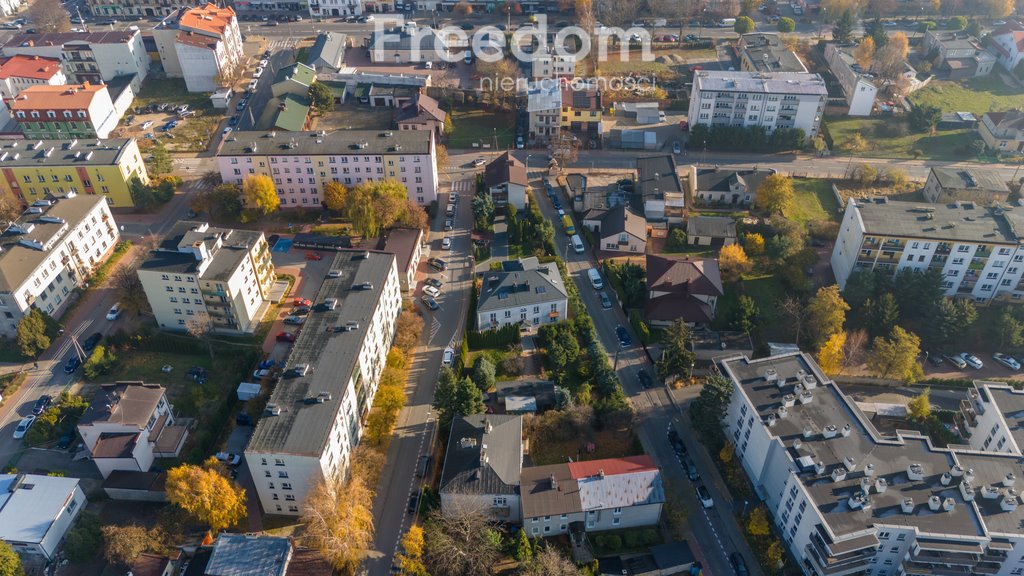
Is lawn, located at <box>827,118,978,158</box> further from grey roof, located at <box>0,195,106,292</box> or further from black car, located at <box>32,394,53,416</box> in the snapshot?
black car, located at <box>32,394,53,416</box>

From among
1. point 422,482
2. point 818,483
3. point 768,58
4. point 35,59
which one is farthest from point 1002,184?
point 35,59

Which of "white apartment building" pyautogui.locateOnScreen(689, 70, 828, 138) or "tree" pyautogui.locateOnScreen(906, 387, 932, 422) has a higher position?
"white apartment building" pyautogui.locateOnScreen(689, 70, 828, 138)

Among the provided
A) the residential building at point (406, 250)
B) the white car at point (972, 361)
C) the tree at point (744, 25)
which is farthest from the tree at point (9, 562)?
the tree at point (744, 25)

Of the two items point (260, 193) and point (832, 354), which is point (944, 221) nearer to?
point (832, 354)

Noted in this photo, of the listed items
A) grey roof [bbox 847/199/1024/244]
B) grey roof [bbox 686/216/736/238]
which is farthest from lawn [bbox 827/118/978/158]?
grey roof [bbox 686/216/736/238]

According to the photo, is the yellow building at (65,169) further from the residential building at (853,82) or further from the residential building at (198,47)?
the residential building at (853,82)

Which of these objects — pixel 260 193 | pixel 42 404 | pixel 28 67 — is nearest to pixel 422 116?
pixel 260 193

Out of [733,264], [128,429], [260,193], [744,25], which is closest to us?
[128,429]
